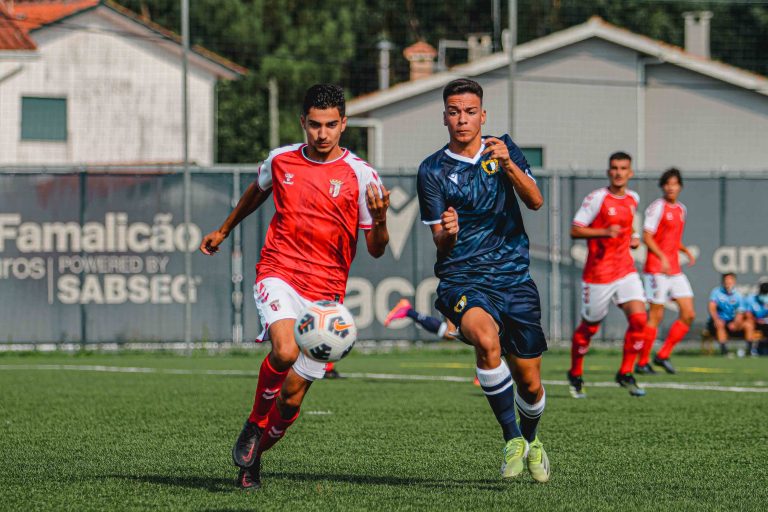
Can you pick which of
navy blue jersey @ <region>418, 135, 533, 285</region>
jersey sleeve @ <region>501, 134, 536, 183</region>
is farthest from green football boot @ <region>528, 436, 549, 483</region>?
jersey sleeve @ <region>501, 134, 536, 183</region>

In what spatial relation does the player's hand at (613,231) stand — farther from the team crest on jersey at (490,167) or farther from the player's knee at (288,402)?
the player's knee at (288,402)

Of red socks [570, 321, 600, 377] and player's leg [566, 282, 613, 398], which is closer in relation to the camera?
red socks [570, 321, 600, 377]

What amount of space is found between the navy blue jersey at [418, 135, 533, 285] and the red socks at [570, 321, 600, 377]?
520cm

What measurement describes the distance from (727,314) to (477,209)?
14.6 metres

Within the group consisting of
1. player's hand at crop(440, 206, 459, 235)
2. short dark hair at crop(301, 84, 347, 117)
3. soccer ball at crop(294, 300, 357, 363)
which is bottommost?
soccer ball at crop(294, 300, 357, 363)

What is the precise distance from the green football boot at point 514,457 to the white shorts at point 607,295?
5875 mm

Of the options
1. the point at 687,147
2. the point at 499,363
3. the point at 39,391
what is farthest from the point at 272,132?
the point at 499,363

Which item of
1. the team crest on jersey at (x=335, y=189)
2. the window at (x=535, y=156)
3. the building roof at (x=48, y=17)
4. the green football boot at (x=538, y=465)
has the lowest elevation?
the green football boot at (x=538, y=465)

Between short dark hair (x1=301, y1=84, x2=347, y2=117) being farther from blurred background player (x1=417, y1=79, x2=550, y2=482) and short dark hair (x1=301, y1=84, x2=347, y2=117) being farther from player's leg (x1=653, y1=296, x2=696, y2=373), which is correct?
player's leg (x1=653, y1=296, x2=696, y2=373)

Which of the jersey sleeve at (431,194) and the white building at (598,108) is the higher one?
the white building at (598,108)

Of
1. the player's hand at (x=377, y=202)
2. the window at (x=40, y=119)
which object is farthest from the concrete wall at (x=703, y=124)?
the player's hand at (x=377, y=202)

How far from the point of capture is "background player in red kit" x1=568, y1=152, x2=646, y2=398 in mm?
12430

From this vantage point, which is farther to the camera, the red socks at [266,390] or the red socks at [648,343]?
the red socks at [648,343]

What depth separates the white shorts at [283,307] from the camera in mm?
6609
